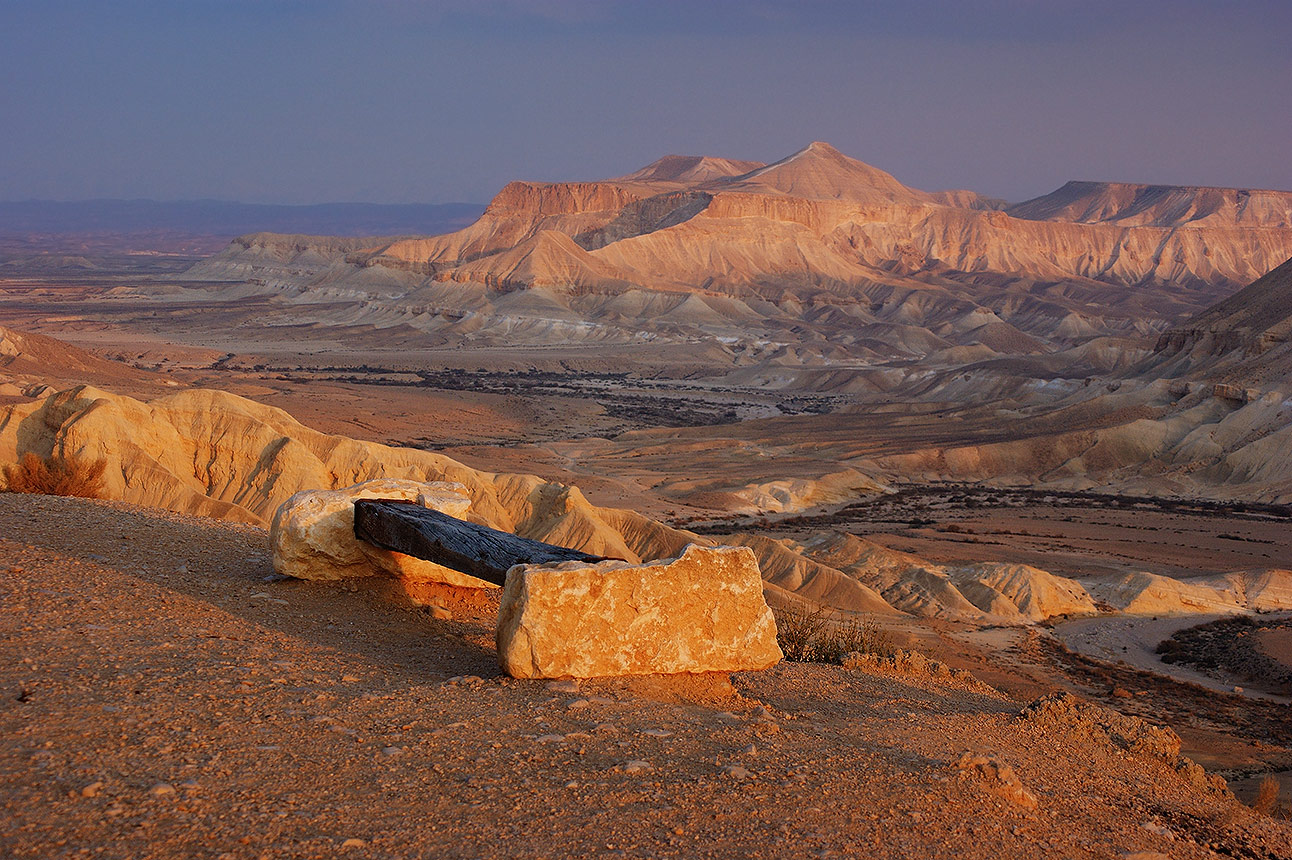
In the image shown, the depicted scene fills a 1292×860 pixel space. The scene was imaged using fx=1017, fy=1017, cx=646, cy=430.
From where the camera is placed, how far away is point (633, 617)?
7.56m

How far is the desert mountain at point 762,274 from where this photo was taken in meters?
131

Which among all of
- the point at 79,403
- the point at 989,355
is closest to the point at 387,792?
the point at 79,403

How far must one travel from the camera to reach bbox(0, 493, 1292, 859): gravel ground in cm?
483

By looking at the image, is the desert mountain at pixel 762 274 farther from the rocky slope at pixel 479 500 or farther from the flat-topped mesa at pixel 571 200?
the rocky slope at pixel 479 500

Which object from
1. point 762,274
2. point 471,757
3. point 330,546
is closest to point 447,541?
point 330,546

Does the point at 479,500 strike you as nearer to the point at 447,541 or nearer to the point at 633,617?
the point at 447,541

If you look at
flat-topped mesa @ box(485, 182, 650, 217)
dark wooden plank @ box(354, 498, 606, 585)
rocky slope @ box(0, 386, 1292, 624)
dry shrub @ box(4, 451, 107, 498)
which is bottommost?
rocky slope @ box(0, 386, 1292, 624)

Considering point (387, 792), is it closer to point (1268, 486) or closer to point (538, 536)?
point (538, 536)

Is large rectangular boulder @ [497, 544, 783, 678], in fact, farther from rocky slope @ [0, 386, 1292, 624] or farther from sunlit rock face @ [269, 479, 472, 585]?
rocky slope @ [0, 386, 1292, 624]

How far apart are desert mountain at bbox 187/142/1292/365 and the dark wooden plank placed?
103 metres

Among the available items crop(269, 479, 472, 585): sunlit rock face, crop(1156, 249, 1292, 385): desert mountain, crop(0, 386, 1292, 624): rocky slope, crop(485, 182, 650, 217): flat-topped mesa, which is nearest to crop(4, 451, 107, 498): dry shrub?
crop(0, 386, 1292, 624): rocky slope

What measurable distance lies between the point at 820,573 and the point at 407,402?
51524 mm

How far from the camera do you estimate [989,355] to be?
366ft

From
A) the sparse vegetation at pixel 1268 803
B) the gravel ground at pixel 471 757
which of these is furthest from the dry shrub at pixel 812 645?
the sparse vegetation at pixel 1268 803
